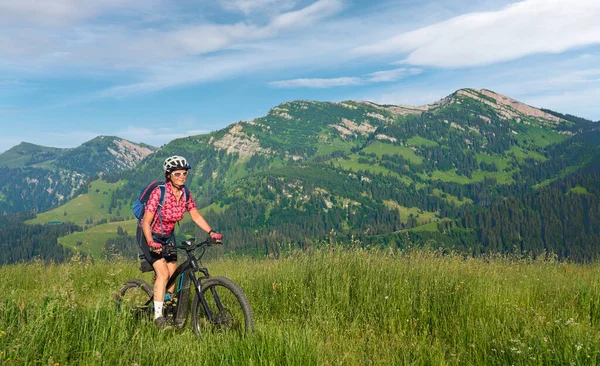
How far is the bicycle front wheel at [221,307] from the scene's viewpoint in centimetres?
623

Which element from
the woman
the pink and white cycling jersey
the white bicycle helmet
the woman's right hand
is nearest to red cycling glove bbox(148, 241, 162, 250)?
the woman's right hand

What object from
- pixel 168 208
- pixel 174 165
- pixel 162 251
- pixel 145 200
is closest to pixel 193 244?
pixel 162 251

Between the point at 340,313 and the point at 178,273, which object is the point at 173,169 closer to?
the point at 178,273

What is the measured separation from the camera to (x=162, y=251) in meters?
7.17

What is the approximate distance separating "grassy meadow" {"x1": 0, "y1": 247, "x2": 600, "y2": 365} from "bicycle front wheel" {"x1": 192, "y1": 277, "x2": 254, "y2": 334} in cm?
36

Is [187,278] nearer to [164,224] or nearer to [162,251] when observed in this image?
[162,251]

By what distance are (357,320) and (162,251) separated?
371 cm

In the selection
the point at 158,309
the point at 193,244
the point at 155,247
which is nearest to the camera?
the point at 155,247

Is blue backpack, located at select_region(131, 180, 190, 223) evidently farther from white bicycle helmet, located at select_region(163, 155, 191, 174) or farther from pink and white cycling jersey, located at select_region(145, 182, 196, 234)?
white bicycle helmet, located at select_region(163, 155, 191, 174)

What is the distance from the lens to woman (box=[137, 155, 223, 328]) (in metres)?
7.09

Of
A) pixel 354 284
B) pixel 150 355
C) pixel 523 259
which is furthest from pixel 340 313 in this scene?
pixel 523 259

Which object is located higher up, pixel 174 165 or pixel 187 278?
pixel 174 165

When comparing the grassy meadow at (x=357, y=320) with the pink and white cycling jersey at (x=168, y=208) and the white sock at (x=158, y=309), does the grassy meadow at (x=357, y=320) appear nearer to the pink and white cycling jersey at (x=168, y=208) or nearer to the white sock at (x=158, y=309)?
the white sock at (x=158, y=309)

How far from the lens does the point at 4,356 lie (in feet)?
13.3
